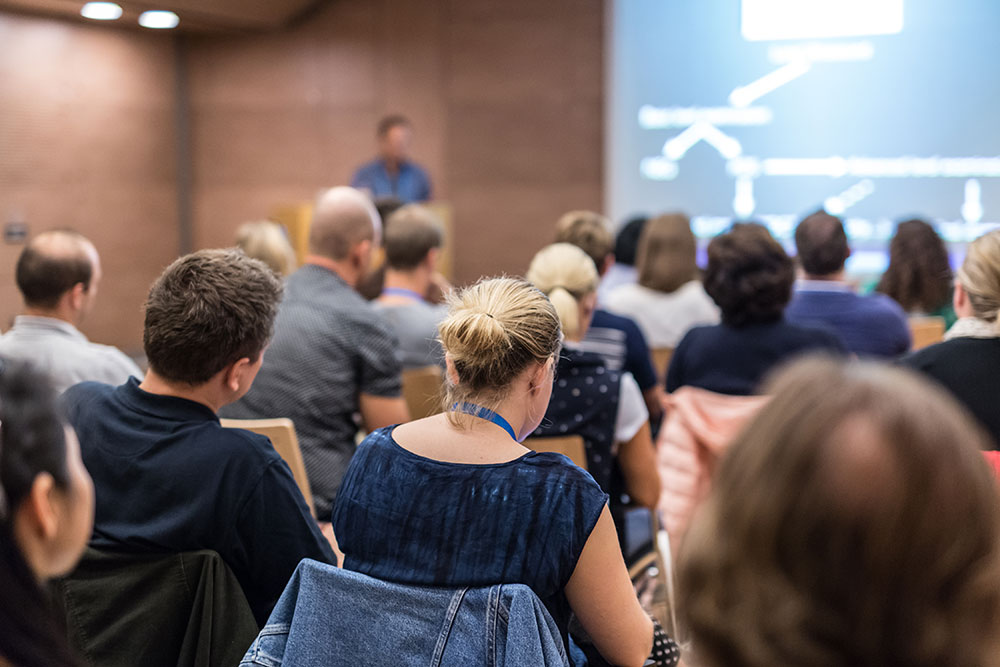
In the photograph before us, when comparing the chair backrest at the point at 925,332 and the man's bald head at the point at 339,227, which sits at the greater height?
the man's bald head at the point at 339,227

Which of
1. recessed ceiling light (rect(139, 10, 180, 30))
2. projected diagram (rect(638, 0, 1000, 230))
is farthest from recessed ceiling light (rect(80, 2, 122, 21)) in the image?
projected diagram (rect(638, 0, 1000, 230))

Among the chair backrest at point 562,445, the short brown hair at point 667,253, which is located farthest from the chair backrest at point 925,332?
the chair backrest at point 562,445

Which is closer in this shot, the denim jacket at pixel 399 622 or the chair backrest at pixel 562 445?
the denim jacket at pixel 399 622

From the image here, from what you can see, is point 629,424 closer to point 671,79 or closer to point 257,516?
point 257,516

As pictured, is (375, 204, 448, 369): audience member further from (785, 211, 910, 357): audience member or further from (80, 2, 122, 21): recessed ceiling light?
(80, 2, 122, 21): recessed ceiling light

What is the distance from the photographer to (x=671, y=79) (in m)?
8.02

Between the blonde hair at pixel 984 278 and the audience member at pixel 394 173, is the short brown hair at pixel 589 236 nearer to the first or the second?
the blonde hair at pixel 984 278

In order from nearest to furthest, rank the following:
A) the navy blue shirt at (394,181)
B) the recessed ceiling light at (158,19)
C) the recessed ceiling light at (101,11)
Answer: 1. the recessed ceiling light at (101,11)
2. the recessed ceiling light at (158,19)
3. the navy blue shirt at (394,181)

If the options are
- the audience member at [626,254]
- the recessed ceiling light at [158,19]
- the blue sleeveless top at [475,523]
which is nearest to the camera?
the blue sleeveless top at [475,523]

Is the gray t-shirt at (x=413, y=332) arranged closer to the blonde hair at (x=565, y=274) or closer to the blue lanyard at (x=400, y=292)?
the blue lanyard at (x=400, y=292)

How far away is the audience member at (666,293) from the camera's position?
450 cm

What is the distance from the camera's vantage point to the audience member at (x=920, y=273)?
4.76m

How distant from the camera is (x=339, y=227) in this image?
347 centimetres

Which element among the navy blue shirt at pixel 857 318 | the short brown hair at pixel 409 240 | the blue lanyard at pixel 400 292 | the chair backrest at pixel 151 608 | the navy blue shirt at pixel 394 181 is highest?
the navy blue shirt at pixel 394 181
